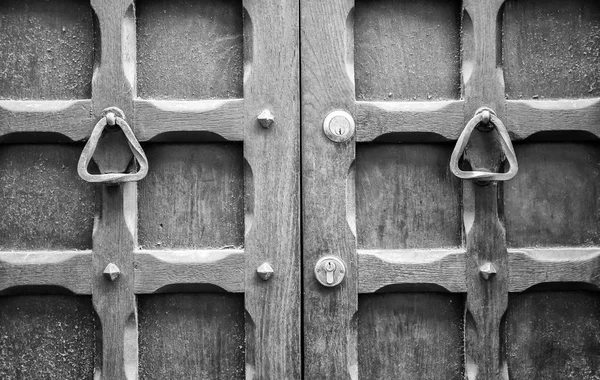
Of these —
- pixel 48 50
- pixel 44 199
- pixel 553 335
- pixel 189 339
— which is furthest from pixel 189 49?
pixel 553 335

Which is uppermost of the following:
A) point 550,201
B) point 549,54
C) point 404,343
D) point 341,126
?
point 549,54

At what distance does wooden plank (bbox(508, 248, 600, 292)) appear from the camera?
0.84 meters

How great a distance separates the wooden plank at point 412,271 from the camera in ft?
2.74

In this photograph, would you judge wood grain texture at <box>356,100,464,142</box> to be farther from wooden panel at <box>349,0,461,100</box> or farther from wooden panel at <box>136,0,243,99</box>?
wooden panel at <box>136,0,243,99</box>

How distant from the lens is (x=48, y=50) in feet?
2.81

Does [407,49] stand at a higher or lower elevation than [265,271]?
higher

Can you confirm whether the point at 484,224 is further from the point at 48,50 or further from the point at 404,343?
the point at 48,50

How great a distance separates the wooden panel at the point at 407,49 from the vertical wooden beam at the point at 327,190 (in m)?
0.03

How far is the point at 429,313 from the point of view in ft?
2.81

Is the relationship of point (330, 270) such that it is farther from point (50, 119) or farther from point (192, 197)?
point (50, 119)

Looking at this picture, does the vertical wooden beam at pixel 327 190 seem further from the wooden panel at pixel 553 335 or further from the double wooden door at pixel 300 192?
the wooden panel at pixel 553 335

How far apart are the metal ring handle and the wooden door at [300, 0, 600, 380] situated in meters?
0.24

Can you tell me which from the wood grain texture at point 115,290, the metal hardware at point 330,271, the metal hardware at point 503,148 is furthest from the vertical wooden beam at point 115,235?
the metal hardware at point 503,148

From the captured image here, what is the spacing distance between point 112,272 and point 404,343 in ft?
1.49
